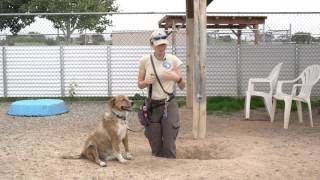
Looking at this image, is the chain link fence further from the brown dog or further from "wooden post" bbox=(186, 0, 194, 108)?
the brown dog

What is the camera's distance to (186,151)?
7539 millimetres

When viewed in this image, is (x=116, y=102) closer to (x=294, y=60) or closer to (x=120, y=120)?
(x=120, y=120)

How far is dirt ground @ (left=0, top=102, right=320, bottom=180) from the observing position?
571cm

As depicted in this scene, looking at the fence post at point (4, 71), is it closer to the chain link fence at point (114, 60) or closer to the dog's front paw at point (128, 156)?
the chain link fence at point (114, 60)

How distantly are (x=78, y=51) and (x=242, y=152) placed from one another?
7.45 m

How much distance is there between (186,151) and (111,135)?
1.65 metres

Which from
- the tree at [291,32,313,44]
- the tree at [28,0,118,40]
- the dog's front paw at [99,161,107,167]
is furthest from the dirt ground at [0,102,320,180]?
the tree at [28,0,118,40]

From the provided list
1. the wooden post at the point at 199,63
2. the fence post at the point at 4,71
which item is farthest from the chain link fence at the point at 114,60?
the wooden post at the point at 199,63

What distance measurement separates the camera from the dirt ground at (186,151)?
5.71 meters

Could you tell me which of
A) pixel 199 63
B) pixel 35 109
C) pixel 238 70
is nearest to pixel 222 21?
pixel 238 70

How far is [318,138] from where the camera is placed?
8344mm

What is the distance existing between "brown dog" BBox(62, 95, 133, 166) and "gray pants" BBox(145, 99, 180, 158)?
502 millimetres

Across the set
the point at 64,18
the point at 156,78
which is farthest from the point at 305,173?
the point at 64,18

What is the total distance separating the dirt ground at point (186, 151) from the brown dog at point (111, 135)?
13 centimetres
